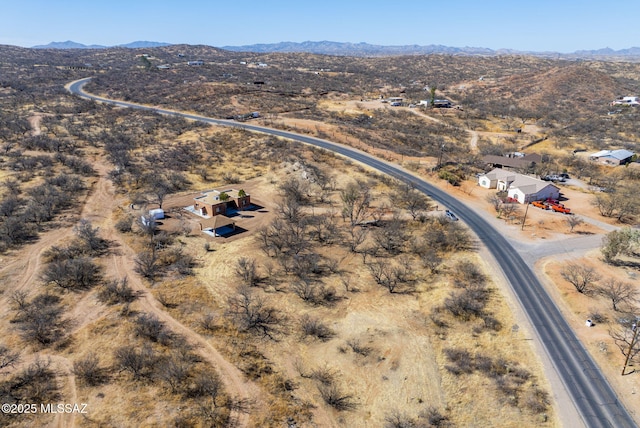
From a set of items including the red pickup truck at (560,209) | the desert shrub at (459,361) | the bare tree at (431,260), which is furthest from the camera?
the red pickup truck at (560,209)

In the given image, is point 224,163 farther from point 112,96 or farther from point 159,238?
point 112,96

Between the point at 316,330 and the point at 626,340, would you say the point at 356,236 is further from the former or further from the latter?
the point at 626,340

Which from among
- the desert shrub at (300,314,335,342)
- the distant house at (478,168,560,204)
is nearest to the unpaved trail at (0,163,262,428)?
the desert shrub at (300,314,335,342)

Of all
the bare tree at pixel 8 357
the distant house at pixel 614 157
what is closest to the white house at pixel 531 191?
the distant house at pixel 614 157

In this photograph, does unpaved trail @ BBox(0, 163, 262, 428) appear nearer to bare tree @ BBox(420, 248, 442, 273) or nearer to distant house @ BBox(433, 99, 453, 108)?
bare tree @ BBox(420, 248, 442, 273)

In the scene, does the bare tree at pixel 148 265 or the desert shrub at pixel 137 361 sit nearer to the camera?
the desert shrub at pixel 137 361

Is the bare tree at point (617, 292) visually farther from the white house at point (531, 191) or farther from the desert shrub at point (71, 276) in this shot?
the desert shrub at point (71, 276)

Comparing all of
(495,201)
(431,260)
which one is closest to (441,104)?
(495,201)
